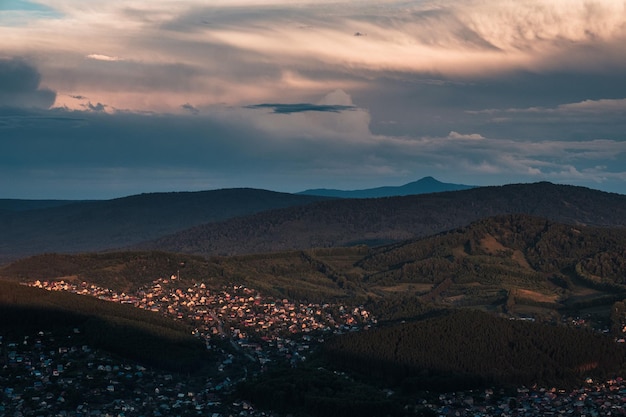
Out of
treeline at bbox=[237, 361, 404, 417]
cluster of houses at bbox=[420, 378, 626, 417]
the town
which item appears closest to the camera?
cluster of houses at bbox=[420, 378, 626, 417]

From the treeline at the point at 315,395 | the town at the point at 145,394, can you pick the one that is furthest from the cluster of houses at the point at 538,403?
the treeline at the point at 315,395

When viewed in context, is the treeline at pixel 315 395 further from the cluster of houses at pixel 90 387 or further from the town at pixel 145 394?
the cluster of houses at pixel 90 387

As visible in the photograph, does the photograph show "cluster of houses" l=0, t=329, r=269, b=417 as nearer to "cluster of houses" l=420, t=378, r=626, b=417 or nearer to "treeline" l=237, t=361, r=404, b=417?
"treeline" l=237, t=361, r=404, b=417

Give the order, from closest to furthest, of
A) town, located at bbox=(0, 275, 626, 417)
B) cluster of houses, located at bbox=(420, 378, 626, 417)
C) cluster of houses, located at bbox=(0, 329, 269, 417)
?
A: cluster of houses, located at bbox=(420, 378, 626, 417), cluster of houses, located at bbox=(0, 329, 269, 417), town, located at bbox=(0, 275, 626, 417)

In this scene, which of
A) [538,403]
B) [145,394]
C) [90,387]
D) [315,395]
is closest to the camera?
[538,403]

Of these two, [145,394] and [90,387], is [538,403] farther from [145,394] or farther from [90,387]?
[90,387]

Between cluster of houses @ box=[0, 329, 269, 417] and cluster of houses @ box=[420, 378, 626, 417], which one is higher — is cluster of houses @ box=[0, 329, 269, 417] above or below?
below

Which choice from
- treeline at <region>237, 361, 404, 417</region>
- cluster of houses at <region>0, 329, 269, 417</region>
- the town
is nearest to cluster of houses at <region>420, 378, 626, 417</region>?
the town

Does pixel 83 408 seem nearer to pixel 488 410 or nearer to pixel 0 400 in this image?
pixel 0 400

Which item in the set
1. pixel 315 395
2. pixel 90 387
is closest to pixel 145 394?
pixel 90 387

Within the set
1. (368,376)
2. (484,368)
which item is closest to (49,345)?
(368,376)

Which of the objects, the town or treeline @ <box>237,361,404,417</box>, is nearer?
the town
